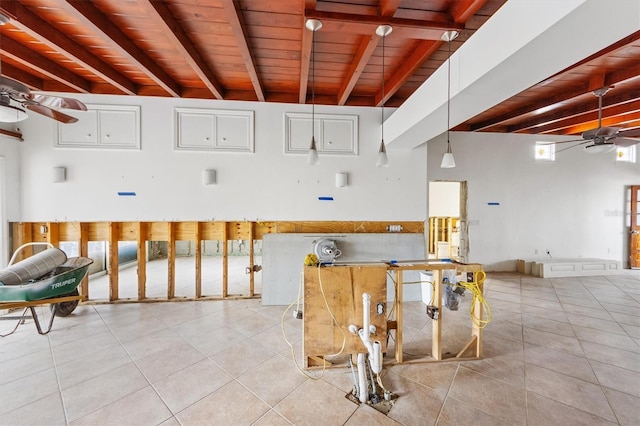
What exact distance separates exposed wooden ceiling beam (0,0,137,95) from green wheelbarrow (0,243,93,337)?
2.45 meters

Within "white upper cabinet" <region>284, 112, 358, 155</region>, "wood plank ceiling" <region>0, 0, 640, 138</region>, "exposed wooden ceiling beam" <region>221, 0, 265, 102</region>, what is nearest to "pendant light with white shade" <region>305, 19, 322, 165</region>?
"wood plank ceiling" <region>0, 0, 640, 138</region>

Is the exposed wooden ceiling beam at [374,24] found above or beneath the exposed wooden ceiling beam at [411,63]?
beneath

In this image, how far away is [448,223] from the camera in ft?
23.9

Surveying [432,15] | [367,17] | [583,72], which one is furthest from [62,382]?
[583,72]

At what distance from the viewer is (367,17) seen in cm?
218

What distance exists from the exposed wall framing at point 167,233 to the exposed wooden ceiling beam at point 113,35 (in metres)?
2.21

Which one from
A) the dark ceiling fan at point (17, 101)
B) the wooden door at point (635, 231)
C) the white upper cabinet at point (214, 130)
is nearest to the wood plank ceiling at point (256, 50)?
the white upper cabinet at point (214, 130)

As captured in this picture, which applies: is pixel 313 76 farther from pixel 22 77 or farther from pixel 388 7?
pixel 22 77

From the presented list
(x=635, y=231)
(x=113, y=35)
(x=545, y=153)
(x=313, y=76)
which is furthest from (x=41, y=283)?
(x=635, y=231)

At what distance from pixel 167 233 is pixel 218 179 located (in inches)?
48.1

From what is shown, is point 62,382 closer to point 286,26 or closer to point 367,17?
point 286,26

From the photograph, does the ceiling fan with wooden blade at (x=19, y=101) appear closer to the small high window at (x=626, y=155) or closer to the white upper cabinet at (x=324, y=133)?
the white upper cabinet at (x=324, y=133)

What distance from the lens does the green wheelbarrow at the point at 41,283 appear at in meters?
2.63

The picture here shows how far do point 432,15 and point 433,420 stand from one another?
11.2 ft
